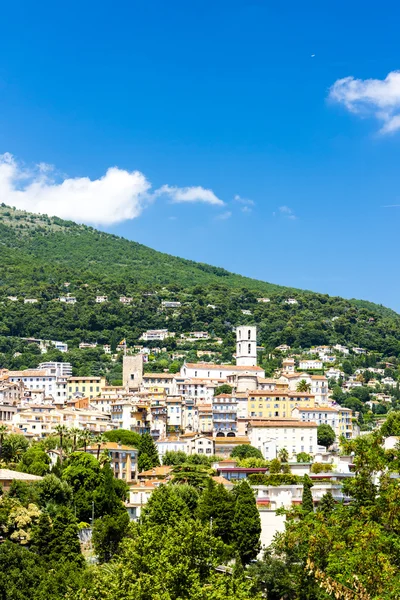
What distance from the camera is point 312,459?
84250 millimetres

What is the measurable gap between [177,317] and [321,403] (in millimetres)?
63978

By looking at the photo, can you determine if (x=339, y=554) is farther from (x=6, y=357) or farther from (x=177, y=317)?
(x=177, y=317)

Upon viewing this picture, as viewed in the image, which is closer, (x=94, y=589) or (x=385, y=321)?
(x=94, y=589)

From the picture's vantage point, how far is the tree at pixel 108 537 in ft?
165

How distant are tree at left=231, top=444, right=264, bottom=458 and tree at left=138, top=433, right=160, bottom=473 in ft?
25.7

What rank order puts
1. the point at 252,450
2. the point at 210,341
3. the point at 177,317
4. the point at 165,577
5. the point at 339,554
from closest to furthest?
the point at 165,577
the point at 339,554
the point at 252,450
the point at 210,341
the point at 177,317

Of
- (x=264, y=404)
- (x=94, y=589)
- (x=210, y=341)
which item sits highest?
(x=210, y=341)

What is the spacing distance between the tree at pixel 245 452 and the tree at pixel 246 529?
28.8 m

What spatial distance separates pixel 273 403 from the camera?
9981cm

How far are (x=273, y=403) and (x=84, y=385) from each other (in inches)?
1098

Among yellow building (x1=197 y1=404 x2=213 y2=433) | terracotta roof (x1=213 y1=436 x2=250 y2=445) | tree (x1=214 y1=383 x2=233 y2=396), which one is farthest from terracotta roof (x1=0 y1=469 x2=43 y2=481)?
tree (x1=214 y1=383 x2=233 y2=396)

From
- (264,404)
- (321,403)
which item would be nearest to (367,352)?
(321,403)

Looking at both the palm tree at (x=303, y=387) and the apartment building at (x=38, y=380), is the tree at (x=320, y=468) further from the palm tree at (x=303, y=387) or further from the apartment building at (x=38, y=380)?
the apartment building at (x=38, y=380)

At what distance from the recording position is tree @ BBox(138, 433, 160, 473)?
7588 cm
